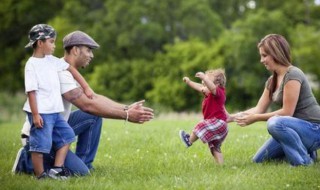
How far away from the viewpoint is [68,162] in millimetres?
6750

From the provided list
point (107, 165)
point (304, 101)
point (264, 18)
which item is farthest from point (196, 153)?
point (264, 18)

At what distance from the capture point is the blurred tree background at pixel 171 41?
1476 inches

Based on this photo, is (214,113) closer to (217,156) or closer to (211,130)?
(211,130)

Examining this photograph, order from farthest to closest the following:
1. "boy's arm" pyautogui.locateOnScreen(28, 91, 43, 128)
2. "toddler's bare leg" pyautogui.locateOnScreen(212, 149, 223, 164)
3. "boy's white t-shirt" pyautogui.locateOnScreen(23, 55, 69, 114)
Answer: "toddler's bare leg" pyautogui.locateOnScreen(212, 149, 223, 164) < "boy's white t-shirt" pyautogui.locateOnScreen(23, 55, 69, 114) < "boy's arm" pyautogui.locateOnScreen(28, 91, 43, 128)

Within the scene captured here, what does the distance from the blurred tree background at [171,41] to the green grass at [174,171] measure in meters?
28.5

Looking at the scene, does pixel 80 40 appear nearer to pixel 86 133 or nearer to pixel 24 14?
pixel 86 133

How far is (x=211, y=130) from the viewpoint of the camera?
714 centimetres

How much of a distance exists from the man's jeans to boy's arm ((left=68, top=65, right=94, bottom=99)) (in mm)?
2259

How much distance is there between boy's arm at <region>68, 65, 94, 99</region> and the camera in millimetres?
6691

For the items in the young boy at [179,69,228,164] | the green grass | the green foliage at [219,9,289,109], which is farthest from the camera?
the green foliage at [219,9,289,109]

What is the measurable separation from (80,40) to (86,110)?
894 millimetres

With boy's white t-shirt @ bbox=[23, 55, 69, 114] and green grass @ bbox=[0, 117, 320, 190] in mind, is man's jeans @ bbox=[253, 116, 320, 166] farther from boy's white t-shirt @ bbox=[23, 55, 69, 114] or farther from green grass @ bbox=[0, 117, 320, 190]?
boy's white t-shirt @ bbox=[23, 55, 69, 114]

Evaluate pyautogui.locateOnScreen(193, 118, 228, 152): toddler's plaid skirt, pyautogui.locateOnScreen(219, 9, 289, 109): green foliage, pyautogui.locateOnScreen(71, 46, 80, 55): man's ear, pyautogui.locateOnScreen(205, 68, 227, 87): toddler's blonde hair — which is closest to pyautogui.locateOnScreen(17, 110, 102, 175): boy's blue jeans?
pyautogui.locateOnScreen(71, 46, 80, 55): man's ear

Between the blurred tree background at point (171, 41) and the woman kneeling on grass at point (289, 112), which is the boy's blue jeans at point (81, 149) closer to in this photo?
the woman kneeling on grass at point (289, 112)
